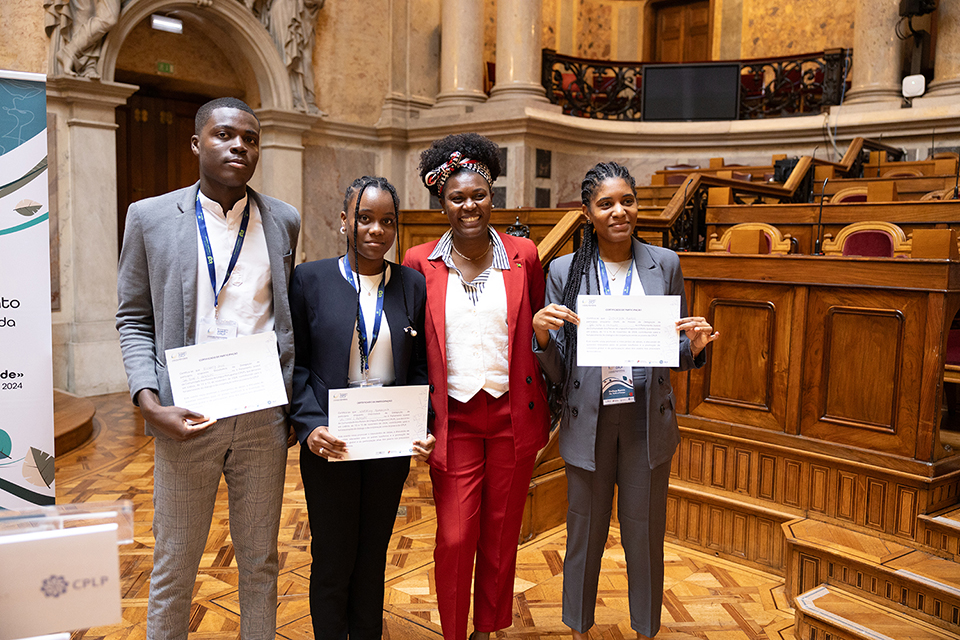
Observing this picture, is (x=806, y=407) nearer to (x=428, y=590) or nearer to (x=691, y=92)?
(x=428, y=590)

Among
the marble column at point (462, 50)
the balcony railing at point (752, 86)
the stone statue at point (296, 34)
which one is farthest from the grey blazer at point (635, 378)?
the balcony railing at point (752, 86)

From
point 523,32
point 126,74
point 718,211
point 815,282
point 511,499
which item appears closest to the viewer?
point 511,499

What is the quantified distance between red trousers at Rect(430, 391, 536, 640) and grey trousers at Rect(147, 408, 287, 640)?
482mm

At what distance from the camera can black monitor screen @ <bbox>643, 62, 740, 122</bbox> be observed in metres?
9.45

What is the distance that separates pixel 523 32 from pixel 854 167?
13.0 ft

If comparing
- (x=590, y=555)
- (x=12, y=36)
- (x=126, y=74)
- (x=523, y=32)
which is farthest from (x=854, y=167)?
(x=12, y=36)

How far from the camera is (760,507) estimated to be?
3240 mm

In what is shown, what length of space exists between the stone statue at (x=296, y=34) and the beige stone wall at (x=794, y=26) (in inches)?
291

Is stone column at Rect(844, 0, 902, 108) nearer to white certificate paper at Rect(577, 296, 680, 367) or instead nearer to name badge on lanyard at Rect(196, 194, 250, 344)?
white certificate paper at Rect(577, 296, 680, 367)

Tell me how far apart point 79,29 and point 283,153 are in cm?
219

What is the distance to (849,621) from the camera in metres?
2.57

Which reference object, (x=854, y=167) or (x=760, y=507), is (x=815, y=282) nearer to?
(x=760, y=507)

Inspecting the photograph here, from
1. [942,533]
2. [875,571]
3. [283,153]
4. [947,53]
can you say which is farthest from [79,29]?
[947,53]

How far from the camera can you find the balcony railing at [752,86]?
30.3ft
